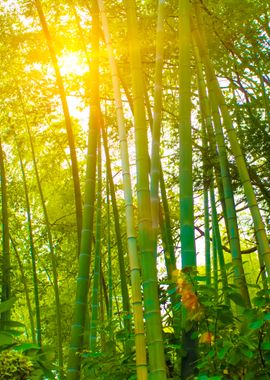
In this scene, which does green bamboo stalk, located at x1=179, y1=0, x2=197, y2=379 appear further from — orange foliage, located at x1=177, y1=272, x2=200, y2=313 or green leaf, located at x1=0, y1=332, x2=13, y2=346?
green leaf, located at x1=0, y1=332, x2=13, y2=346

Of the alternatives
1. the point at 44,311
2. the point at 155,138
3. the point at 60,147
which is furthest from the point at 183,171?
the point at 44,311

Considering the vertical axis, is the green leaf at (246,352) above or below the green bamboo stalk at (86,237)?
below

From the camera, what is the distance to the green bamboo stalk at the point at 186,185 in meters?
2.06

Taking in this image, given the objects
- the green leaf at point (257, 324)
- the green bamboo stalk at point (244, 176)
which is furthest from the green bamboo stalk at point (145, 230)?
the green bamboo stalk at point (244, 176)

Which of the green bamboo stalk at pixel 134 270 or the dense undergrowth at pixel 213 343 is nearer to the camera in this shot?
the dense undergrowth at pixel 213 343

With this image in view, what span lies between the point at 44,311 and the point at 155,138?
7.21m

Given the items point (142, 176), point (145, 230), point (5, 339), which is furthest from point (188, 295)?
point (5, 339)

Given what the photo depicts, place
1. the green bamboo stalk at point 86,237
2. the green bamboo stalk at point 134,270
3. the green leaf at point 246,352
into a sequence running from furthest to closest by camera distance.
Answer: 1. the green bamboo stalk at point 86,237
2. the green bamboo stalk at point 134,270
3. the green leaf at point 246,352

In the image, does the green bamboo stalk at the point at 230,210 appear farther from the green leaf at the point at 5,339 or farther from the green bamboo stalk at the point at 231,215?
the green leaf at the point at 5,339

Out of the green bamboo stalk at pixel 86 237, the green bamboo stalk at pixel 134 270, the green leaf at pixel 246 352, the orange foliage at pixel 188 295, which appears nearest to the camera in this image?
the green leaf at pixel 246 352

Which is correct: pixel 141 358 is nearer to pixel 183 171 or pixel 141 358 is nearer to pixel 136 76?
pixel 183 171

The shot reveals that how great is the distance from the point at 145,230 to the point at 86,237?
72 centimetres

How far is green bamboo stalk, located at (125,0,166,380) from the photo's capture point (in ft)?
6.29

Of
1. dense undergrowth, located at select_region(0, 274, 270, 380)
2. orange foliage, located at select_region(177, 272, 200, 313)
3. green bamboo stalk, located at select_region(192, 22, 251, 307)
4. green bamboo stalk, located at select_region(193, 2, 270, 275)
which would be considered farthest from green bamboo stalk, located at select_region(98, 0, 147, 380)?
green bamboo stalk, located at select_region(193, 2, 270, 275)
